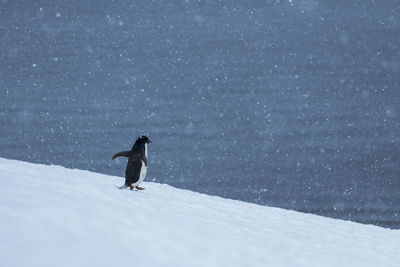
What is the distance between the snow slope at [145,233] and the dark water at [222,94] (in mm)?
18305

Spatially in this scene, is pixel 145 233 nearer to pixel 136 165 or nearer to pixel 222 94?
pixel 136 165

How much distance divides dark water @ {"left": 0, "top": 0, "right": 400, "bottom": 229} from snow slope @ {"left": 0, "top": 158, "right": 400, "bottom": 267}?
18.3 meters

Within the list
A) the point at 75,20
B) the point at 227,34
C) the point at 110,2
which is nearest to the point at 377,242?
the point at 227,34

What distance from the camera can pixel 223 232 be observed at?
12.9 feet

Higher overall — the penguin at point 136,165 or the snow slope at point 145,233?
the penguin at point 136,165

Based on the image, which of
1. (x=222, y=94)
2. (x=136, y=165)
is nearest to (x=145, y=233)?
(x=136, y=165)

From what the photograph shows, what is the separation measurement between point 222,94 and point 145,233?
86.6 m

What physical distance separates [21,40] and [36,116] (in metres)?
58.7

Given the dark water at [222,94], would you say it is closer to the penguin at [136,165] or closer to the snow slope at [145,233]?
the snow slope at [145,233]

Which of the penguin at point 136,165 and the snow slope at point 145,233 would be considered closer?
the snow slope at point 145,233

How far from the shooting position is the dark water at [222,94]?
38.9m

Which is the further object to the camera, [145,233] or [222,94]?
[222,94]

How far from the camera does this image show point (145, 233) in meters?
3.30

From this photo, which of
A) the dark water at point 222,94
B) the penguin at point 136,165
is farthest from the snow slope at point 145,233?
the dark water at point 222,94
